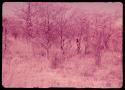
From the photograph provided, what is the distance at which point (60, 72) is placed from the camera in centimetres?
438

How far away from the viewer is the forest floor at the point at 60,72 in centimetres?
378

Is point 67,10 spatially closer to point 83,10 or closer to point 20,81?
point 83,10

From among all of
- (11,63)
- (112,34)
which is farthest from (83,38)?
(11,63)

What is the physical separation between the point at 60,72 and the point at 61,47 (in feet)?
5.38

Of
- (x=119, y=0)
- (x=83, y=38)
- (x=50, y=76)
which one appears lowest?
(x=83, y=38)

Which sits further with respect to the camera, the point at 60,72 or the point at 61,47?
the point at 61,47

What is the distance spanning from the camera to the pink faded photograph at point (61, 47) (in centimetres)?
402

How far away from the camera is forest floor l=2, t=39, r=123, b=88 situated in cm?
378

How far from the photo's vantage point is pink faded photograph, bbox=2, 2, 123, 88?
402cm

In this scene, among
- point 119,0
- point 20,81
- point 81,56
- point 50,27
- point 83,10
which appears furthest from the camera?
point 83,10

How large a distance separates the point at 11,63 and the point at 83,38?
2.65 m

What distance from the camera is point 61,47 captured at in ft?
19.6

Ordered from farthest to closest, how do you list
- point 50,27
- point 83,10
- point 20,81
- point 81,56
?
1. point 83,10
2. point 50,27
3. point 81,56
4. point 20,81

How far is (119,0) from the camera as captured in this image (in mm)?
1595
